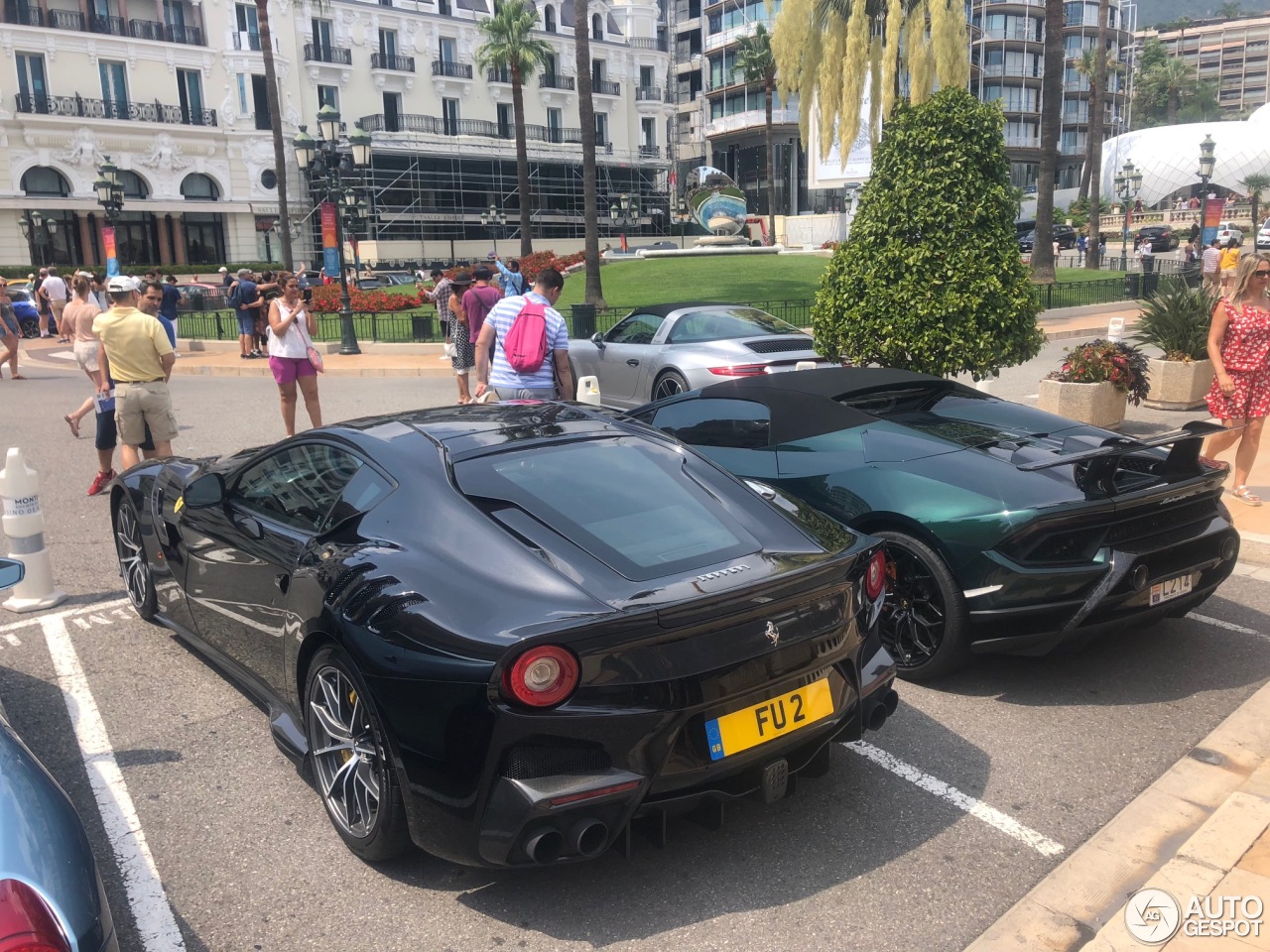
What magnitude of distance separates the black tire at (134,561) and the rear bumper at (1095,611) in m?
4.28

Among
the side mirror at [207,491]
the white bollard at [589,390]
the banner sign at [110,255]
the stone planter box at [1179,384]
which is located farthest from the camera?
the banner sign at [110,255]

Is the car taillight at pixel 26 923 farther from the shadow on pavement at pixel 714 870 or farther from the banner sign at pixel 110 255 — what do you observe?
the banner sign at pixel 110 255

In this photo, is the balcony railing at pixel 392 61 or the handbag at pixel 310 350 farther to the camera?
the balcony railing at pixel 392 61

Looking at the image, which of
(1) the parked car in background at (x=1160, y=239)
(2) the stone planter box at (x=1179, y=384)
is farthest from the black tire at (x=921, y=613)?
(1) the parked car in background at (x=1160, y=239)

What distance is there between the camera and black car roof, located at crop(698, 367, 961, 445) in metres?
5.67

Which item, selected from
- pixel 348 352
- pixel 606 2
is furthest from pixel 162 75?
pixel 348 352

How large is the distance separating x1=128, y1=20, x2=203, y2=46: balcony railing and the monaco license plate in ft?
187

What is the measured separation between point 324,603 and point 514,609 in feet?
2.74

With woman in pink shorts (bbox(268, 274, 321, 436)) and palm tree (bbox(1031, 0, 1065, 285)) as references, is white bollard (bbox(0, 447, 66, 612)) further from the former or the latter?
palm tree (bbox(1031, 0, 1065, 285))

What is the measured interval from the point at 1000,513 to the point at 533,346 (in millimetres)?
4407

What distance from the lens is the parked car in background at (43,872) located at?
6.57ft

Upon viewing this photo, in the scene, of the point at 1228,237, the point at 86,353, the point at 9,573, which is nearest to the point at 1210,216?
the point at 1228,237

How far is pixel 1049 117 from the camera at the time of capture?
23.3m

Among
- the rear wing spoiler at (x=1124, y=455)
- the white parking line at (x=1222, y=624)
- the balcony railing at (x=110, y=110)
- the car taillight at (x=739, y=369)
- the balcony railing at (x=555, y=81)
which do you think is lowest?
the white parking line at (x=1222, y=624)
